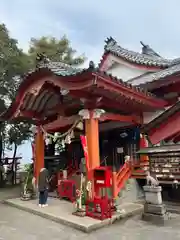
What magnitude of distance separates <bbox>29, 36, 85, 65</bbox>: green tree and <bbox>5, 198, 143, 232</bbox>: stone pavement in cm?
1182

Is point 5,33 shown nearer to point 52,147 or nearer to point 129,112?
point 52,147

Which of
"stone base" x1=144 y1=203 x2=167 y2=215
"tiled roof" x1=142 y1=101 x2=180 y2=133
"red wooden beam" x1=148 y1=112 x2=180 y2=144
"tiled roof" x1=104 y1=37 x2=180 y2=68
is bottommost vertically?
"stone base" x1=144 y1=203 x2=167 y2=215

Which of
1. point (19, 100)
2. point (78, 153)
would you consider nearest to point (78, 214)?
point (19, 100)

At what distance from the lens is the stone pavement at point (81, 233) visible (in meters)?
Result: 6.00

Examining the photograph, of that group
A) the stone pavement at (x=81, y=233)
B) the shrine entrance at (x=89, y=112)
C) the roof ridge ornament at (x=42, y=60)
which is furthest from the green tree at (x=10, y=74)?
the stone pavement at (x=81, y=233)

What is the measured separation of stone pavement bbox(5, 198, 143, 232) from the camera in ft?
21.7

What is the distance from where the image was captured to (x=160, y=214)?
22.2 feet

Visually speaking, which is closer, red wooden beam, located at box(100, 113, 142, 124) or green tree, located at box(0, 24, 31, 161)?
red wooden beam, located at box(100, 113, 142, 124)

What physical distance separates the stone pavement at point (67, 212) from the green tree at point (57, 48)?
11.8 metres

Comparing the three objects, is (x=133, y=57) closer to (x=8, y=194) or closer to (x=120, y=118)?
(x=120, y=118)

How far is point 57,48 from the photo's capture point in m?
19.0

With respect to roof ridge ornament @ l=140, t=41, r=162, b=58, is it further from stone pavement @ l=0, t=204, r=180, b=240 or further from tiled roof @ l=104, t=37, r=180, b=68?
stone pavement @ l=0, t=204, r=180, b=240

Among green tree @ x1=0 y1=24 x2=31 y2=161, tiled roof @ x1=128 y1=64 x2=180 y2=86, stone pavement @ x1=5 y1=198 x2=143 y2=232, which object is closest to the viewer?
stone pavement @ x1=5 y1=198 x2=143 y2=232

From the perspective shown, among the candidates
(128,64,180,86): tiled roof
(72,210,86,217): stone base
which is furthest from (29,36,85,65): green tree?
(72,210,86,217): stone base
